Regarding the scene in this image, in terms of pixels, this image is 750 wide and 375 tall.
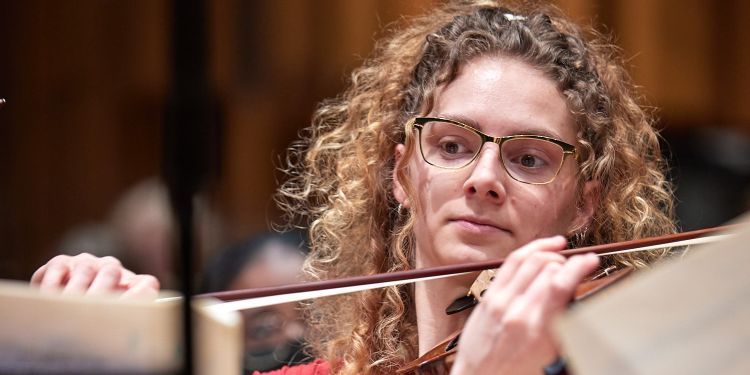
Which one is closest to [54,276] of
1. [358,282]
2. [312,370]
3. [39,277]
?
[39,277]

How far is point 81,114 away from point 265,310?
1.31 meters

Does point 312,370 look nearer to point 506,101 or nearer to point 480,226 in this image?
point 480,226

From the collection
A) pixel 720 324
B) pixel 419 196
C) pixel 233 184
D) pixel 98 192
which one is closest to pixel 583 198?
pixel 419 196

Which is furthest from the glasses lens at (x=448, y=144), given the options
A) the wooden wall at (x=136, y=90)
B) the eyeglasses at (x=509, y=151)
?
the wooden wall at (x=136, y=90)

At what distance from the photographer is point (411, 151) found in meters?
1.36

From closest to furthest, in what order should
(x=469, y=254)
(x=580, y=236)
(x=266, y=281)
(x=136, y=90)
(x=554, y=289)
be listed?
(x=554, y=289) < (x=469, y=254) < (x=580, y=236) < (x=266, y=281) < (x=136, y=90)

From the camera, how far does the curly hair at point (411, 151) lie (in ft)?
4.45

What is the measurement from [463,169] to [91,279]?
459 mm

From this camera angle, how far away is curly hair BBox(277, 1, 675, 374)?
1.36m

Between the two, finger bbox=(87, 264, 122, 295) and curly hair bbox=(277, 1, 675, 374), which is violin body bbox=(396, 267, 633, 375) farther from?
finger bbox=(87, 264, 122, 295)

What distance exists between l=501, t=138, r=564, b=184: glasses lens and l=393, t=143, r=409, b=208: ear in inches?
6.5

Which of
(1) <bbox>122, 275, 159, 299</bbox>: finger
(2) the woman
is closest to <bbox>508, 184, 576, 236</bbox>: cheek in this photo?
(2) the woman

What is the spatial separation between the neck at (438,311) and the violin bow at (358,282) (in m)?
0.15

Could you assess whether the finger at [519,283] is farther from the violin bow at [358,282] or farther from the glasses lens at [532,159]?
the glasses lens at [532,159]
